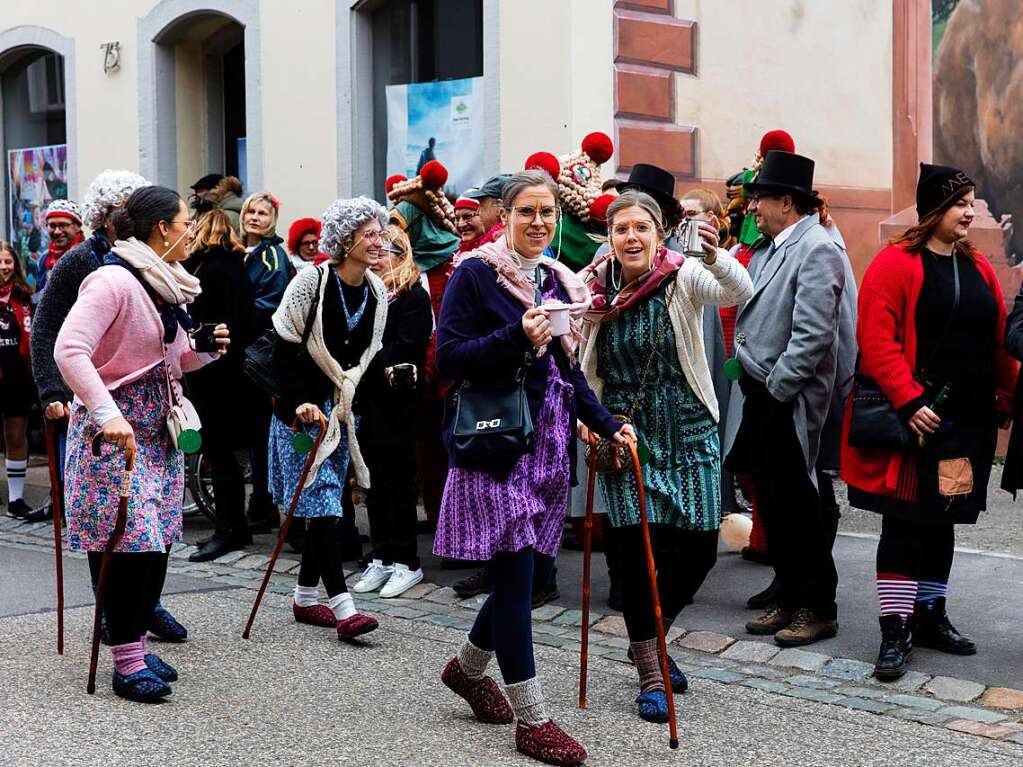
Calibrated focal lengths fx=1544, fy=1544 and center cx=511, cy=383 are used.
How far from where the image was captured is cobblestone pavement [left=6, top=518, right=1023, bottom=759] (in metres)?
5.47

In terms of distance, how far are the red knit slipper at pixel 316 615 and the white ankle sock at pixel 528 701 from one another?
2.01 metres

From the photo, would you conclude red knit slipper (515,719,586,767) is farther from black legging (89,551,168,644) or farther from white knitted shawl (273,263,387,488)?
white knitted shawl (273,263,387,488)

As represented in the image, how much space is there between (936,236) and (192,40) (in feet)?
30.6

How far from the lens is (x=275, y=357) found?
687cm

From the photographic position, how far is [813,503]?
21.6 ft

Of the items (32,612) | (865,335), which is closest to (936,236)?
(865,335)

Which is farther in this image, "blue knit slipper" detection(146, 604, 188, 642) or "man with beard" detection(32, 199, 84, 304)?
"man with beard" detection(32, 199, 84, 304)

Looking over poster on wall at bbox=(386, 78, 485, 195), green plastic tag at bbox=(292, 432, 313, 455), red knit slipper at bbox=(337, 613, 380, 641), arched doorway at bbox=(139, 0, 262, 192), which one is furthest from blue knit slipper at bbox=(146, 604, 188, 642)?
arched doorway at bbox=(139, 0, 262, 192)

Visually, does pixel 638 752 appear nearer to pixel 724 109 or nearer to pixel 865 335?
pixel 865 335

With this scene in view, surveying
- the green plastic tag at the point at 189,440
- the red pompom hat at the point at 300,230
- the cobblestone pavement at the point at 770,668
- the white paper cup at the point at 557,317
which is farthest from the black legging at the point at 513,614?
the red pompom hat at the point at 300,230

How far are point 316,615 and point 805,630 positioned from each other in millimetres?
2160

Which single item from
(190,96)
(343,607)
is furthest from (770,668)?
(190,96)

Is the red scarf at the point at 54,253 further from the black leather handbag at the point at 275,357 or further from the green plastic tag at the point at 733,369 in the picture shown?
the green plastic tag at the point at 733,369

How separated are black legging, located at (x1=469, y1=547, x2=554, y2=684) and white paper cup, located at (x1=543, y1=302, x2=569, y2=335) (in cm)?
76
